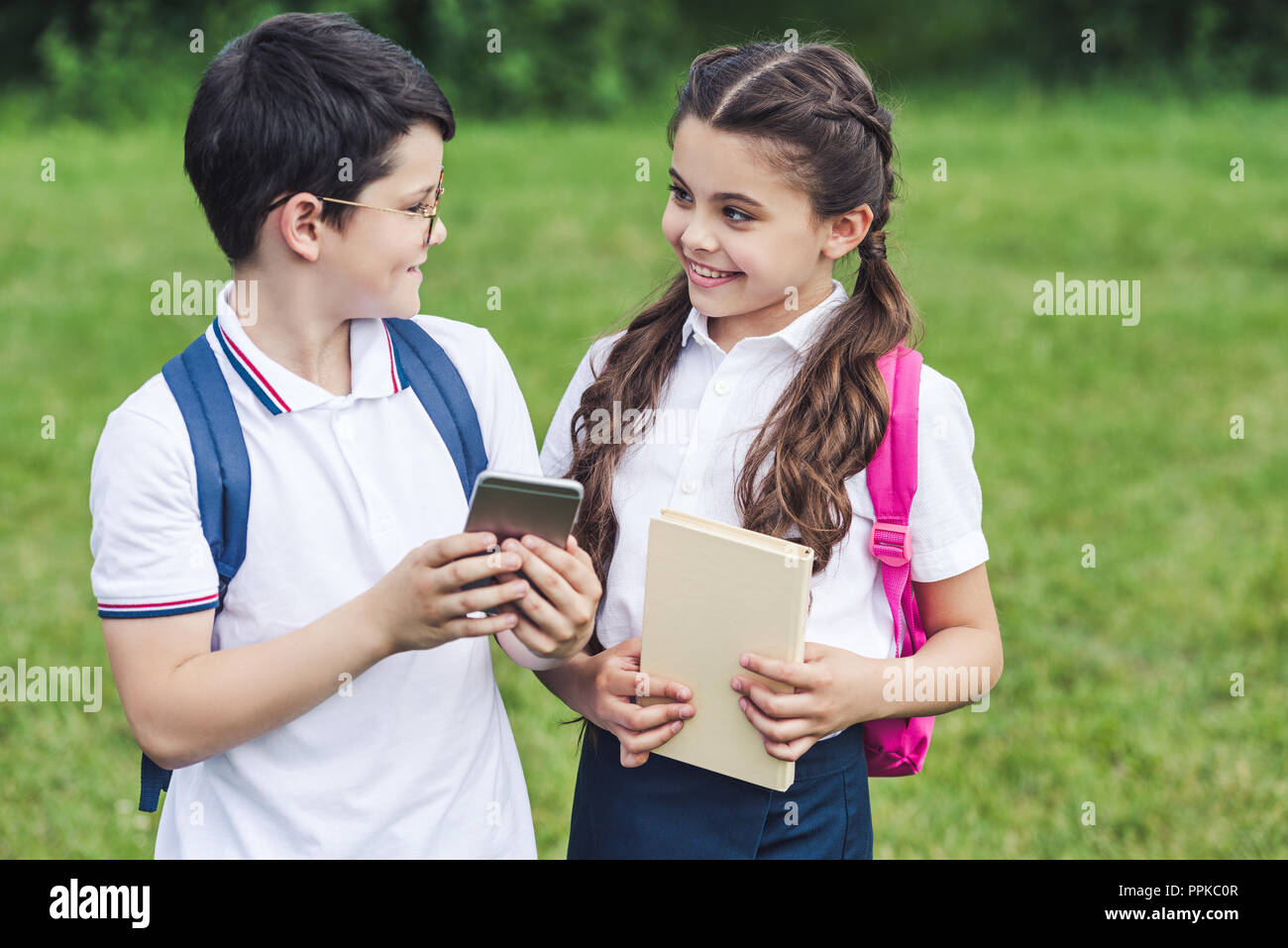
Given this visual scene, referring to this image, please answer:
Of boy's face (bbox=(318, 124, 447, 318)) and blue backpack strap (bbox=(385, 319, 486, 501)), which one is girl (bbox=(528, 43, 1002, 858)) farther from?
boy's face (bbox=(318, 124, 447, 318))

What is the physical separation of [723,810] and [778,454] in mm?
496

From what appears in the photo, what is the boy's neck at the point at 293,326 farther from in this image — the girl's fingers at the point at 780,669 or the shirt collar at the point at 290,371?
the girl's fingers at the point at 780,669

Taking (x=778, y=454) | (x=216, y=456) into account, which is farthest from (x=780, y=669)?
(x=216, y=456)

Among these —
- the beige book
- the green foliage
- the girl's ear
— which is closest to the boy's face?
the beige book

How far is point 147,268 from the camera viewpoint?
732cm

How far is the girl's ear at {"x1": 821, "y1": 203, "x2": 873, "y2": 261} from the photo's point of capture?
1849mm

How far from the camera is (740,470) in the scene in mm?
1808

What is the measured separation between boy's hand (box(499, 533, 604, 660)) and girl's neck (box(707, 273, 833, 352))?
0.46m

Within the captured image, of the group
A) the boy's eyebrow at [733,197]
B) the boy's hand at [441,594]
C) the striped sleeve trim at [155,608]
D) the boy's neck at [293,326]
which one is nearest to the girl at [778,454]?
the boy's eyebrow at [733,197]

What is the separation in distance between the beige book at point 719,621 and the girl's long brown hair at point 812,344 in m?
0.16

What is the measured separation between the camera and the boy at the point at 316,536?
154cm

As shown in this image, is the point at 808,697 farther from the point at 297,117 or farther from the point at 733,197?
the point at 297,117

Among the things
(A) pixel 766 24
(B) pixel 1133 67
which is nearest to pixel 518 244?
(B) pixel 1133 67
